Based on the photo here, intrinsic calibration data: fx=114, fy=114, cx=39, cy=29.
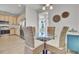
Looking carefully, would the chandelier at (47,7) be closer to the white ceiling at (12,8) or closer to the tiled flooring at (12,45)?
the white ceiling at (12,8)

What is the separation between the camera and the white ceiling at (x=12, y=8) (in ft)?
4.22

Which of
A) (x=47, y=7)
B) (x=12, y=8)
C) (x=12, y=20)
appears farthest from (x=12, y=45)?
(x=47, y=7)

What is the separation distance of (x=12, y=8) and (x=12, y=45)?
423mm

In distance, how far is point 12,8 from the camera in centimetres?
131

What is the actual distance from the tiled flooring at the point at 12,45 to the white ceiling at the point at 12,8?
11.3 inches

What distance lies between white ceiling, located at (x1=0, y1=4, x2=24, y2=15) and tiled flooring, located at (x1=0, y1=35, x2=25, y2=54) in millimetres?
286

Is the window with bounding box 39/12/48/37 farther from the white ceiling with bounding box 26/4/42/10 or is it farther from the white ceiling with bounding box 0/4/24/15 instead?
the white ceiling with bounding box 0/4/24/15

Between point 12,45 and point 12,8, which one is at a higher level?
point 12,8

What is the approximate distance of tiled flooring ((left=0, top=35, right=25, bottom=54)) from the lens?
127 cm


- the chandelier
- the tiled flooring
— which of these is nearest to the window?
the chandelier

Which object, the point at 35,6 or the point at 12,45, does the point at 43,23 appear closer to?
the point at 35,6

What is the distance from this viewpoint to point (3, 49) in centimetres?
127
